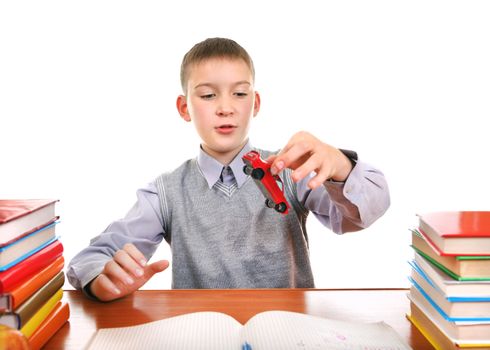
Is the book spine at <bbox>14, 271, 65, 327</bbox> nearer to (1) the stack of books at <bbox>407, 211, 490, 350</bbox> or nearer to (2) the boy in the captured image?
(2) the boy

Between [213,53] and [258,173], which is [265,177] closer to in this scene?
[258,173]

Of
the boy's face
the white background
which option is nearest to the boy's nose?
the boy's face

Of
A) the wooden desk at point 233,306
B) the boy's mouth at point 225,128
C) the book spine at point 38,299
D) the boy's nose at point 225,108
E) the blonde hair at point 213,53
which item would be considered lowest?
the wooden desk at point 233,306

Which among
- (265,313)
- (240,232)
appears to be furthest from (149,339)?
(240,232)

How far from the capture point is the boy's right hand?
88 centimetres

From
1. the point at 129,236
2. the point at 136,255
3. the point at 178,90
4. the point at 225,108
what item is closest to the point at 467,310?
the point at 136,255

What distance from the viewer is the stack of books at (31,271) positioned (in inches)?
24.8

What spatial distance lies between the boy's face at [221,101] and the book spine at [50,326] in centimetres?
55

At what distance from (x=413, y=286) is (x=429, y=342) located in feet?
0.35

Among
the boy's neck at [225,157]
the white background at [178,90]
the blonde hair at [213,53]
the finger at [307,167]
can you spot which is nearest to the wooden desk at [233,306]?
the finger at [307,167]

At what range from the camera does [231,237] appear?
4.26ft

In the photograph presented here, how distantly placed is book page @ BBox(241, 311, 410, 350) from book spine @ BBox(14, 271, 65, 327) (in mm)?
266

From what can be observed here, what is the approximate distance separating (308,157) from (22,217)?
47 centimetres

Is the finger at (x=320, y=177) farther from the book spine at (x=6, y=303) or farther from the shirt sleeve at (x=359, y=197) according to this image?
the book spine at (x=6, y=303)
